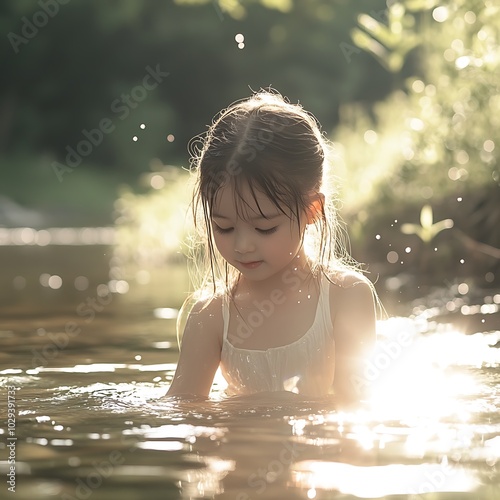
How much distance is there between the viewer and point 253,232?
13.5 ft

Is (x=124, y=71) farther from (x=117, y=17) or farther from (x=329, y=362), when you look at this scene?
(x=329, y=362)

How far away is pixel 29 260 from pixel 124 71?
28058mm

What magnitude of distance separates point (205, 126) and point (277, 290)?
31.9ft

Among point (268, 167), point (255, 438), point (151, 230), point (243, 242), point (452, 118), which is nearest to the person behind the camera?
point (255, 438)

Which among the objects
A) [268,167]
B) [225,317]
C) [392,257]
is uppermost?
[392,257]

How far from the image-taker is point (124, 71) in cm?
4044

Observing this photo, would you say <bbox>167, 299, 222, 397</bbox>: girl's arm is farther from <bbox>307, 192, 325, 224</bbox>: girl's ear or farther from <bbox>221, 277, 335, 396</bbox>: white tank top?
<bbox>307, 192, 325, 224</bbox>: girl's ear

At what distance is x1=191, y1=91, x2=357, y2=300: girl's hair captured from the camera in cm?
417

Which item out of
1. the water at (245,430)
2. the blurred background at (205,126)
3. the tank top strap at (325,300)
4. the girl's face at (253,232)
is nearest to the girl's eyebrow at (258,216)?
the girl's face at (253,232)

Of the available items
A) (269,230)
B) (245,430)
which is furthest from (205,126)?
(245,430)

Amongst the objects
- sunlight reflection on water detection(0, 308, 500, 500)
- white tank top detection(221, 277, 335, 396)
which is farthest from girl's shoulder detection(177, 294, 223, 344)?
sunlight reflection on water detection(0, 308, 500, 500)

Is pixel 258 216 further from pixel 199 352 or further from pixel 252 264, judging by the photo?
pixel 199 352

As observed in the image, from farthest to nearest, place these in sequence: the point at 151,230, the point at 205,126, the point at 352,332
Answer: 1. the point at 205,126
2. the point at 151,230
3. the point at 352,332

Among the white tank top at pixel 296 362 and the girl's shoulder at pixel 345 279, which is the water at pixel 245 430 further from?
the girl's shoulder at pixel 345 279
